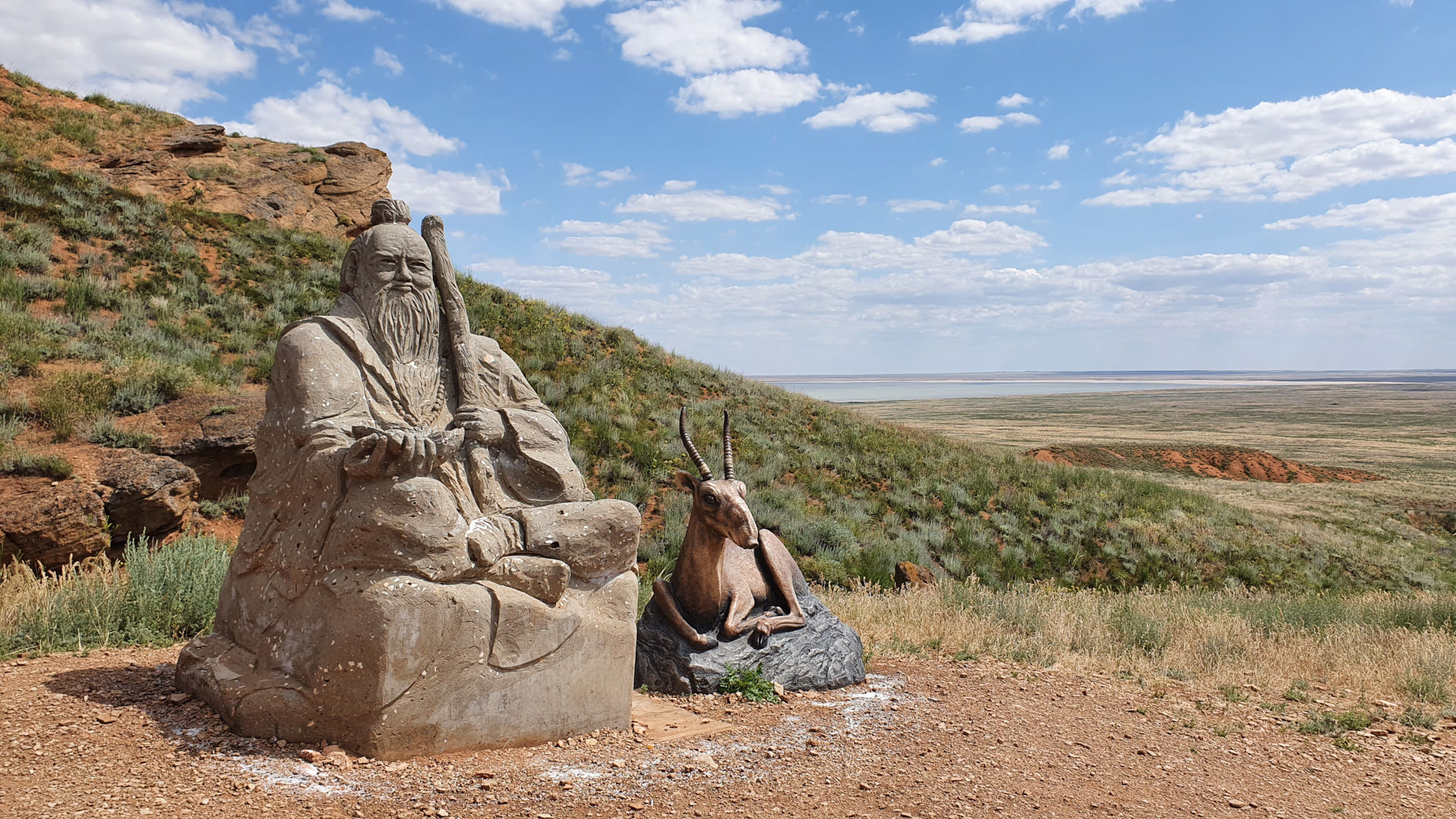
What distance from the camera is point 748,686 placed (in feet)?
21.2

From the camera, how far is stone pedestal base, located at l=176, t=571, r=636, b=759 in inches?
176

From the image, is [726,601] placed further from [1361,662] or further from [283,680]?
[1361,662]

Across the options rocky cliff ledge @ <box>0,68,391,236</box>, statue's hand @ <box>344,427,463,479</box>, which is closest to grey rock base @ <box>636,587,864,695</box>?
statue's hand @ <box>344,427,463,479</box>

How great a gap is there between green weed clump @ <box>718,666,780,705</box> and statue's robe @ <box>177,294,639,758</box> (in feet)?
4.10

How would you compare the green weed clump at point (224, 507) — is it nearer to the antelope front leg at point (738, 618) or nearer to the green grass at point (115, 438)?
the green grass at point (115, 438)

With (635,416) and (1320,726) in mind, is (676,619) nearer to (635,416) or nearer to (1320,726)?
(1320,726)

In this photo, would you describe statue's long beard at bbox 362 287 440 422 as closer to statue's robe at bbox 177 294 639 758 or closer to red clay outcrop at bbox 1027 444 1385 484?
statue's robe at bbox 177 294 639 758

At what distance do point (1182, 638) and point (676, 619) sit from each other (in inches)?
216

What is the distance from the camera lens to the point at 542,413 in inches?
228

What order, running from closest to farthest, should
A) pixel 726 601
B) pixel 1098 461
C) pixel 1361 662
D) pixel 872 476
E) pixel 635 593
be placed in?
1. pixel 635 593
2. pixel 726 601
3. pixel 1361 662
4. pixel 872 476
5. pixel 1098 461

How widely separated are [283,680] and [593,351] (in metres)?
18.6

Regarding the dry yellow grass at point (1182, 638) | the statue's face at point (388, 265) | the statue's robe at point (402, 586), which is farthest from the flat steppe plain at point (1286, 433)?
the statue's face at point (388, 265)

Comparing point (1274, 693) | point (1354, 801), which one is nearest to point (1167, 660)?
point (1274, 693)

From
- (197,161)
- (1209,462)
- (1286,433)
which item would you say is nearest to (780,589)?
(197,161)
